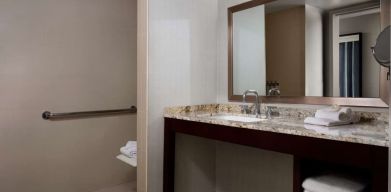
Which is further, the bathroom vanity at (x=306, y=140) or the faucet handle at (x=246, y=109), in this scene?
the faucet handle at (x=246, y=109)

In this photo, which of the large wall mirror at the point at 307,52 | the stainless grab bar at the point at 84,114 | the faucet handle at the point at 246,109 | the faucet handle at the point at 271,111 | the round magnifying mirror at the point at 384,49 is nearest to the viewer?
the round magnifying mirror at the point at 384,49

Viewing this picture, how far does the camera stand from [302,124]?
1.39 m

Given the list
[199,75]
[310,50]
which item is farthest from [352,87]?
[199,75]

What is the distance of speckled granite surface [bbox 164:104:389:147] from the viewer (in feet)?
3.32

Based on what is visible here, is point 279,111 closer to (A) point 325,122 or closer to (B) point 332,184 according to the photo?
(A) point 325,122

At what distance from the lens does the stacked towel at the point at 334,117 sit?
51.3 inches

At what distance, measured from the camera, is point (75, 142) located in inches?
94.1

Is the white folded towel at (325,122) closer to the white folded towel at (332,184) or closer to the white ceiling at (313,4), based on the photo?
the white folded towel at (332,184)

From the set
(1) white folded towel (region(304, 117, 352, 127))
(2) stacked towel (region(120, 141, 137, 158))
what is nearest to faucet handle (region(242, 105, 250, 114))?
(1) white folded towel (region(304, 117, 352, 127))

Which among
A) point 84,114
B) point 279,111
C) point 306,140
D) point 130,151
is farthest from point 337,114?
point 84,114

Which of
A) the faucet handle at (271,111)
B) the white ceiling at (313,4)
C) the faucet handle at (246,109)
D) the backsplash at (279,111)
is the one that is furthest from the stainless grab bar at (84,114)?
the white ceiling at (313,4)

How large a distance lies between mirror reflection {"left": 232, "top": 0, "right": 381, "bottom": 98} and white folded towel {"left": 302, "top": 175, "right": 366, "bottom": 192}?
533mm

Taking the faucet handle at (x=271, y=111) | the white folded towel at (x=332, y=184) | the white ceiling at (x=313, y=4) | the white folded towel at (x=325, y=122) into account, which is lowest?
the white folded towel at (x=332, y=184)

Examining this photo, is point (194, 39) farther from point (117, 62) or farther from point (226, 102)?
point (117, 62)
